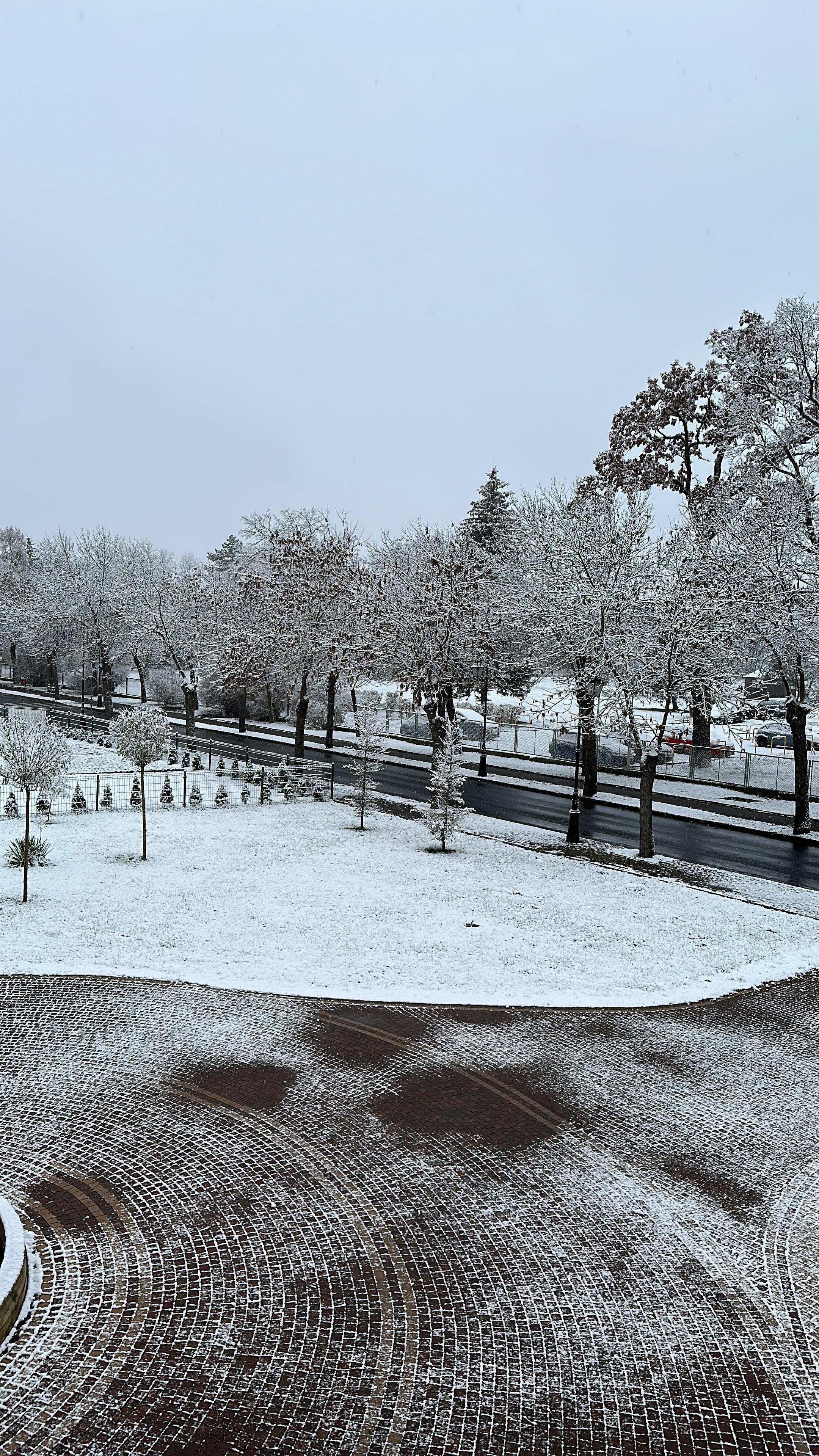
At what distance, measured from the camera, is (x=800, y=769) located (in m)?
26.8

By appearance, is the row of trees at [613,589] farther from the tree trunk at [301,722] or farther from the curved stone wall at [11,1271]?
the curved stone wall at [11,1271]

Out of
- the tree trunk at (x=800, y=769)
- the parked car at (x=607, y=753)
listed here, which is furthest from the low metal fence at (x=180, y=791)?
the tree trunk at (x=800, y=769)

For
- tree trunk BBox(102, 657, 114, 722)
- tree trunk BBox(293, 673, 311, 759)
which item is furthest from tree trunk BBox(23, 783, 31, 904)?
tree trunk BBox(102, 657, 114, 722)

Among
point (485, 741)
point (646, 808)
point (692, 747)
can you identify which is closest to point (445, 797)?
point (646, 808)

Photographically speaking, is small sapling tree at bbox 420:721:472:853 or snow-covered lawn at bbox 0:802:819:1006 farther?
small sapling tree at bbox 420:721:472:853

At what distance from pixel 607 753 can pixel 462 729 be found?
1085cm

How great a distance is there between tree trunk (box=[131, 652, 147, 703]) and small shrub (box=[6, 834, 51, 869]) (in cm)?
3313

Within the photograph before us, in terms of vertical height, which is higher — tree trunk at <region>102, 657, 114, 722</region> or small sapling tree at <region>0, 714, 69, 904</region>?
tree trunk at <region>102, 657, 114, 722</region>

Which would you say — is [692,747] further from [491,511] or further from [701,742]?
[491,511]

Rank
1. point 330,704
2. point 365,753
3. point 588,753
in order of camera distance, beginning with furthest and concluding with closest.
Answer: point 330,704, point 588,753, point 365,753

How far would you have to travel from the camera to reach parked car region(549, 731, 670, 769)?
38.0m

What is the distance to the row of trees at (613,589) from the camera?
2295 cm

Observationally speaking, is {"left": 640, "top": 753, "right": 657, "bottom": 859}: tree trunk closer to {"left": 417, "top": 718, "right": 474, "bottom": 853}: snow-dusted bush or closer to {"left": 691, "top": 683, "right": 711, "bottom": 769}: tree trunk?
{"left": 417, "top": 718, "right": 474, "bottom": 853}: snow-dusted bush

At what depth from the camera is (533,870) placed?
19656mm
